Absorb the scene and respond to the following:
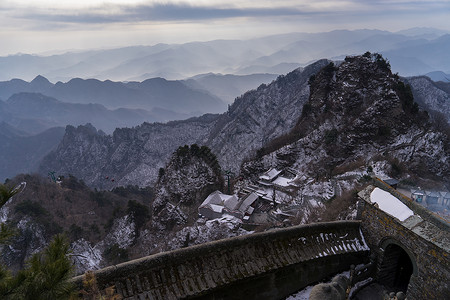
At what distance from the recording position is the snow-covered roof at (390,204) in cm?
856

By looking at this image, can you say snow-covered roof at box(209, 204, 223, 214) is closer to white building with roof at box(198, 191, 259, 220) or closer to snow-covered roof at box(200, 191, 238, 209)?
white building with roof at box(198, 191, 259, 220)

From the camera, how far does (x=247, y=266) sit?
756 cm

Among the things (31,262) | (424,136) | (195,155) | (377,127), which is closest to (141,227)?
(195,155)

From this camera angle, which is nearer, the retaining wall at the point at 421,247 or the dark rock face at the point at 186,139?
the retaining wall at the point at 421,247

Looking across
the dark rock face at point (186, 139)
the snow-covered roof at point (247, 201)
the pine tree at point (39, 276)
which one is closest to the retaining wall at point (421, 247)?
the pine tree at point (39, 276)

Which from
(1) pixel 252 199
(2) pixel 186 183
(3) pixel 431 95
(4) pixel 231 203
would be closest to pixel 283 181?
(1) pixel 252 199

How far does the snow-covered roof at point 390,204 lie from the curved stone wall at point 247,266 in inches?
49.1

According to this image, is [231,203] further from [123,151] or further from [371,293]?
[123,151]

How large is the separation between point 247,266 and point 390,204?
5247mm

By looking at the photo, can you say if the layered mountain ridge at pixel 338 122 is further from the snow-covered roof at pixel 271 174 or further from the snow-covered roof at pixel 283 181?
the snow-covered roof at pixel 271 174

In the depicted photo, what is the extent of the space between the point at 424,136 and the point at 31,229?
211ft

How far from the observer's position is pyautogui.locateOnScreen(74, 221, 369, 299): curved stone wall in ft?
21.5

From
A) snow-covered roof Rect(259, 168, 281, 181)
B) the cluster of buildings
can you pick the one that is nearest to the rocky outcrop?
snow-covered roof Rect(259, 168, 281, 181)

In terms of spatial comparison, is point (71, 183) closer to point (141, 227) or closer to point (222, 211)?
point (141, 227)
